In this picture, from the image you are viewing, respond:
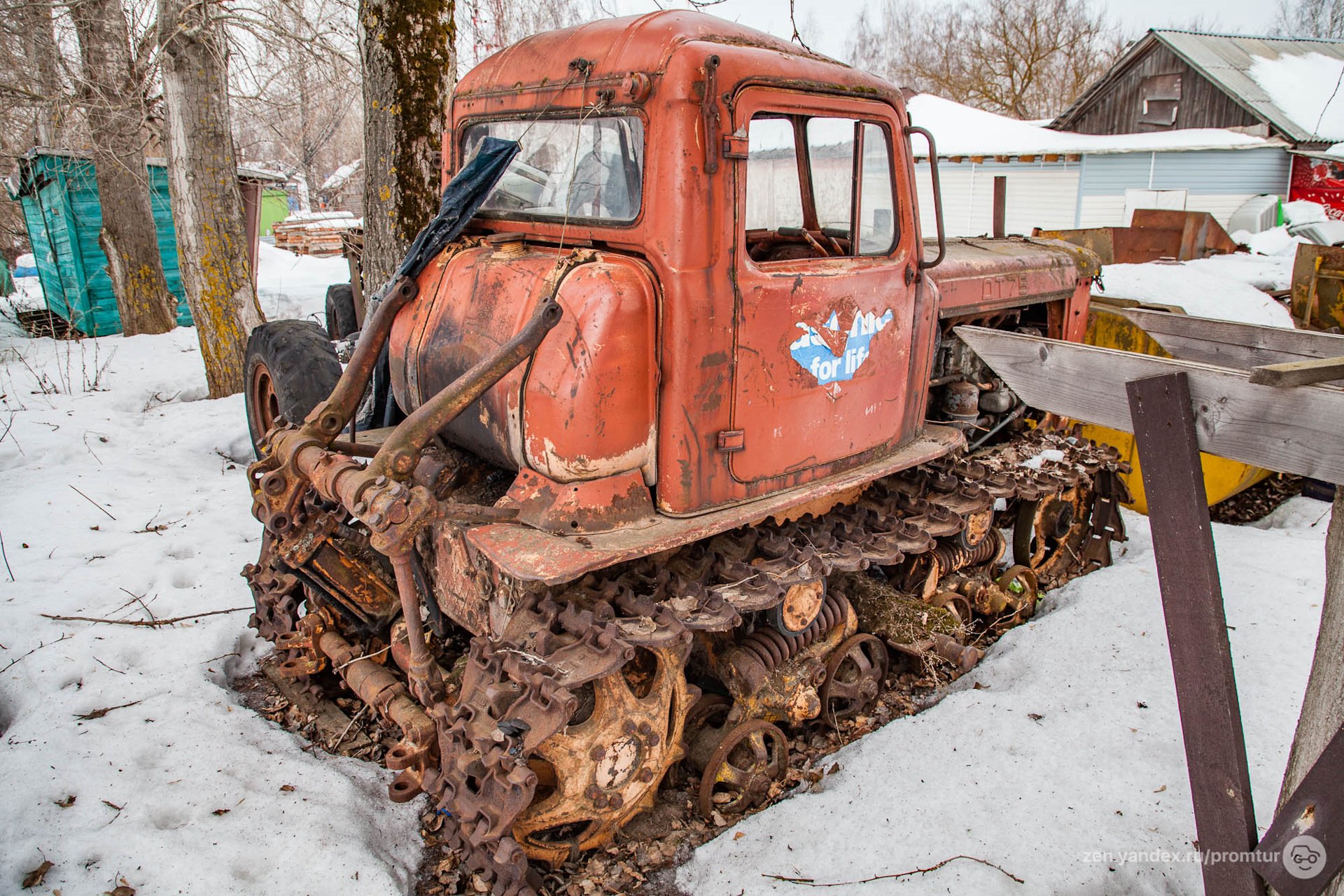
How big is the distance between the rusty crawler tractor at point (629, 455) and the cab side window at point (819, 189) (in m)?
0.01

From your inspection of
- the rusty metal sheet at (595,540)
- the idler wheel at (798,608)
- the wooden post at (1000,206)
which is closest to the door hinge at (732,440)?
the rusty metal sheet at (595,540)

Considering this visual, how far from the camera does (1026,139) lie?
22.9 meters

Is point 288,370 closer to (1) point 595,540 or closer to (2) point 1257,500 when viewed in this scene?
(1) point 595,540

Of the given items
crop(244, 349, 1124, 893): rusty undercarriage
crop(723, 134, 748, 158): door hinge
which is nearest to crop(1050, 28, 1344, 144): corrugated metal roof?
crop(244, 349, 1124, 893): rusty undercarriage

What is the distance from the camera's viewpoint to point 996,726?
3.61 meters

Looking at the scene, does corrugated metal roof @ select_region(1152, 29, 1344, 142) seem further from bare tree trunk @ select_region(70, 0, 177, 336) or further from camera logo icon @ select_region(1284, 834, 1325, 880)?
camera logo icon @ select_region(1284, 834, 1325, 880)

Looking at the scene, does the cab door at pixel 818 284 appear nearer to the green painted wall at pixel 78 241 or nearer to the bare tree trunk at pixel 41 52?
the bare tree trunk at pixel 41 52

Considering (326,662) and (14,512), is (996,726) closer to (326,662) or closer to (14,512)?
(326,662)

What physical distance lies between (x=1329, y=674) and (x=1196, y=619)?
0.33 meters

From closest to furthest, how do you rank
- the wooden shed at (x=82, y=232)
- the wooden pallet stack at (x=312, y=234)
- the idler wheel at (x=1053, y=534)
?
the idler wheel at (x=1053, y=534) < the wooden shed at (x=82, y=232) < the wooden pallet stack at (x=312, y=234)

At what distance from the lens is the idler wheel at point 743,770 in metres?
3.26

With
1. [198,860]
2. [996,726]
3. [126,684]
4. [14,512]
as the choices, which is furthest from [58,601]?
[996,726]

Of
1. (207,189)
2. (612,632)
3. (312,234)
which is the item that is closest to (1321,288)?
(612,632)

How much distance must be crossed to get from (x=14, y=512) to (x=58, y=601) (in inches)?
57.3
